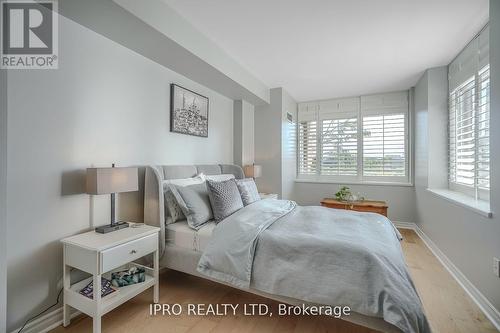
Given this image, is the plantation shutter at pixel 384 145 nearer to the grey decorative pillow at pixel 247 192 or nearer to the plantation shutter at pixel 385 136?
the plantation shutter at pixel 385 136

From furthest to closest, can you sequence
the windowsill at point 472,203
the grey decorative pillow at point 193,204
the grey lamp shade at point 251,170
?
the grey lamp shade at point 251,170, the grey decorative pillow at point 193,204, the windowsill at point 472,203

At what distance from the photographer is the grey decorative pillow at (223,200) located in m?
2.20

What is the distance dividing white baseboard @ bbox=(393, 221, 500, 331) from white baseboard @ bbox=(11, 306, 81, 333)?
10.4ft

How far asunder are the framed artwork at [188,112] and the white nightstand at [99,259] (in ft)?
4.50

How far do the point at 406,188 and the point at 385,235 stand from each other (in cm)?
289

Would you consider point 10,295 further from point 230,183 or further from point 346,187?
point 346,187

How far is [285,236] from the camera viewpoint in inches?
66.7

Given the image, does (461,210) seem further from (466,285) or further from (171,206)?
(171,206)

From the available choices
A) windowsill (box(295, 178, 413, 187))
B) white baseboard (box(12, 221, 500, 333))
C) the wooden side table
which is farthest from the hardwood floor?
windowsill (box(295, 178, 413, 187))

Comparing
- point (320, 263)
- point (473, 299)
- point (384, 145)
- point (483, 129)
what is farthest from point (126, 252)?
point (384, 145)

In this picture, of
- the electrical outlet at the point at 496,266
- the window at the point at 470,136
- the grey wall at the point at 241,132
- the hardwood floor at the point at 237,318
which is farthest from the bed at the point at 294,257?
the grey wall at the point at 241,132

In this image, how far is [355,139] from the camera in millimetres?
4504

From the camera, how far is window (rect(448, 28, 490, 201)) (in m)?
2.22

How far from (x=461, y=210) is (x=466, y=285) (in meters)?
0.70
